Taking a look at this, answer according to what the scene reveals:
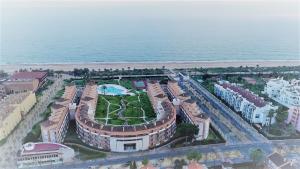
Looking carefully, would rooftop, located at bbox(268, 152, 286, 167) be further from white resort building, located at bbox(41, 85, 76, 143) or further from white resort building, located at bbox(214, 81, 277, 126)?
white resort building, located at bbox(41, 85, 76, 143)

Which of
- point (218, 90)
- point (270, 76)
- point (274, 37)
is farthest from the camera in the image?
point (274, 37)

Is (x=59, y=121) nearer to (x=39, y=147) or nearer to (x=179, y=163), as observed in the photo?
(x=39, y=147)

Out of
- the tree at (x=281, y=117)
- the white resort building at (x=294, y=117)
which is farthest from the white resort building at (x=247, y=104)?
the white resort building at (x=294, y=117)

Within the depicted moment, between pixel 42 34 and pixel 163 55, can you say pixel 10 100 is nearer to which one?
pixel 163 55

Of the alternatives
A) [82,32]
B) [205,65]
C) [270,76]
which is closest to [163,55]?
[205,65]

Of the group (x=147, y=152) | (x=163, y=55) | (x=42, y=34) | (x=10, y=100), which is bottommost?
(x=147, y=152)

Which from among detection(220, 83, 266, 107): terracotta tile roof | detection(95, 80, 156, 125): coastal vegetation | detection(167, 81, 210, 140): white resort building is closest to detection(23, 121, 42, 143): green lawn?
detection(95, 80, 156, 125): coastal vegetation
